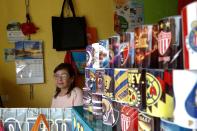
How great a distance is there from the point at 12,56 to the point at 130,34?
5.89 feet

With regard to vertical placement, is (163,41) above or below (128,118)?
above

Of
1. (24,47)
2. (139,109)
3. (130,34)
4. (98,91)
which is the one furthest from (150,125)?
(24,47)

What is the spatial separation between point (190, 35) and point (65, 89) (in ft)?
5.29

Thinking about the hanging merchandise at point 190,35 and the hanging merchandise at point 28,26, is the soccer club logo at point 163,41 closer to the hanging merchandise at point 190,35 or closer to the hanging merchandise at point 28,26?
the hanging merchandise at point 190,35

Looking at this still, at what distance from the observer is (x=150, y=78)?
1.51 feet

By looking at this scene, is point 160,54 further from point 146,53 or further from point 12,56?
point 12,56

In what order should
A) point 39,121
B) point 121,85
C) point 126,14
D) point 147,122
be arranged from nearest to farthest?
point 147,122, point 121,85, point 39,121, point 126,14

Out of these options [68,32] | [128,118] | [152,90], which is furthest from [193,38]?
[68,32]

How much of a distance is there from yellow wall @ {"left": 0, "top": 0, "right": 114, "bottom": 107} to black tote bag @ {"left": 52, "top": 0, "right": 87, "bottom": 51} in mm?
53

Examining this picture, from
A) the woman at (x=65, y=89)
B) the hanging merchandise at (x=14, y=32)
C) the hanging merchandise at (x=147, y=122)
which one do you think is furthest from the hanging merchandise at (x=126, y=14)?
the hanging merchandise at (x=147, y=122)

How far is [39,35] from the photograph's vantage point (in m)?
2.25

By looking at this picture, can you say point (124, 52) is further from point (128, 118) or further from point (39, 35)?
point (39, 35)

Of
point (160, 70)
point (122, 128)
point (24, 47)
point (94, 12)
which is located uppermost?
point (94, 12)

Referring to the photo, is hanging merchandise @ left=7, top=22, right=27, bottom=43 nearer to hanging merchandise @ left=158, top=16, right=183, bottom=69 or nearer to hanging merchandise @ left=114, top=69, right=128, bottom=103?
hanging merchandise @ left=114, top=69, right=128, bottom=103
